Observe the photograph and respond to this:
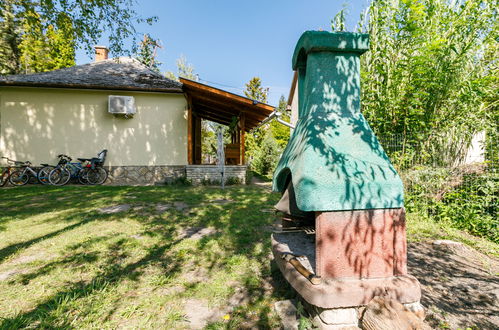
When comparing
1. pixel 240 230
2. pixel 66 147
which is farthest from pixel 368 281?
pixel 66 147

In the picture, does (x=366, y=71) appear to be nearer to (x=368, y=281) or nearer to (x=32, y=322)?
(x=368, y=281)

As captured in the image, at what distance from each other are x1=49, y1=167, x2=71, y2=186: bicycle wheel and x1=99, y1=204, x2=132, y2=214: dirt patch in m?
4.96

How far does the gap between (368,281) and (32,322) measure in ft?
8.28

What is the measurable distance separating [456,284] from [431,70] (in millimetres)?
3655

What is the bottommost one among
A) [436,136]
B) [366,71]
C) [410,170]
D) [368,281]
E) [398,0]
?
[368,281]

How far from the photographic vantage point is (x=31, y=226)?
3.68 m

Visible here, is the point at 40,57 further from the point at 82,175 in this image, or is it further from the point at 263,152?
the point at 263,152

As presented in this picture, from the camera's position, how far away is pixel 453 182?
400 cm

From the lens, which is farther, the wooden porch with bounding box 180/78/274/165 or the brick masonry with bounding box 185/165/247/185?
the brick masonry with bounding box 185/165/247/185

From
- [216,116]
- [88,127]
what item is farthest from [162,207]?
[216,116]

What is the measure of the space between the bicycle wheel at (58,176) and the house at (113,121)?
93 cm

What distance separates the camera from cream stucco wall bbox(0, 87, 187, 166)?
8.71m

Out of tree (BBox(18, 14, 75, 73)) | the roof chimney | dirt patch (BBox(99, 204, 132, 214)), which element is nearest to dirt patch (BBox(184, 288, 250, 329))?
dirt patch (BBox(99, 204, 132, 214))

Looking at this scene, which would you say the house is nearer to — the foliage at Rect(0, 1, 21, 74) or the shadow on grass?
the foliage at Rect(0, 1, 21, 74)
